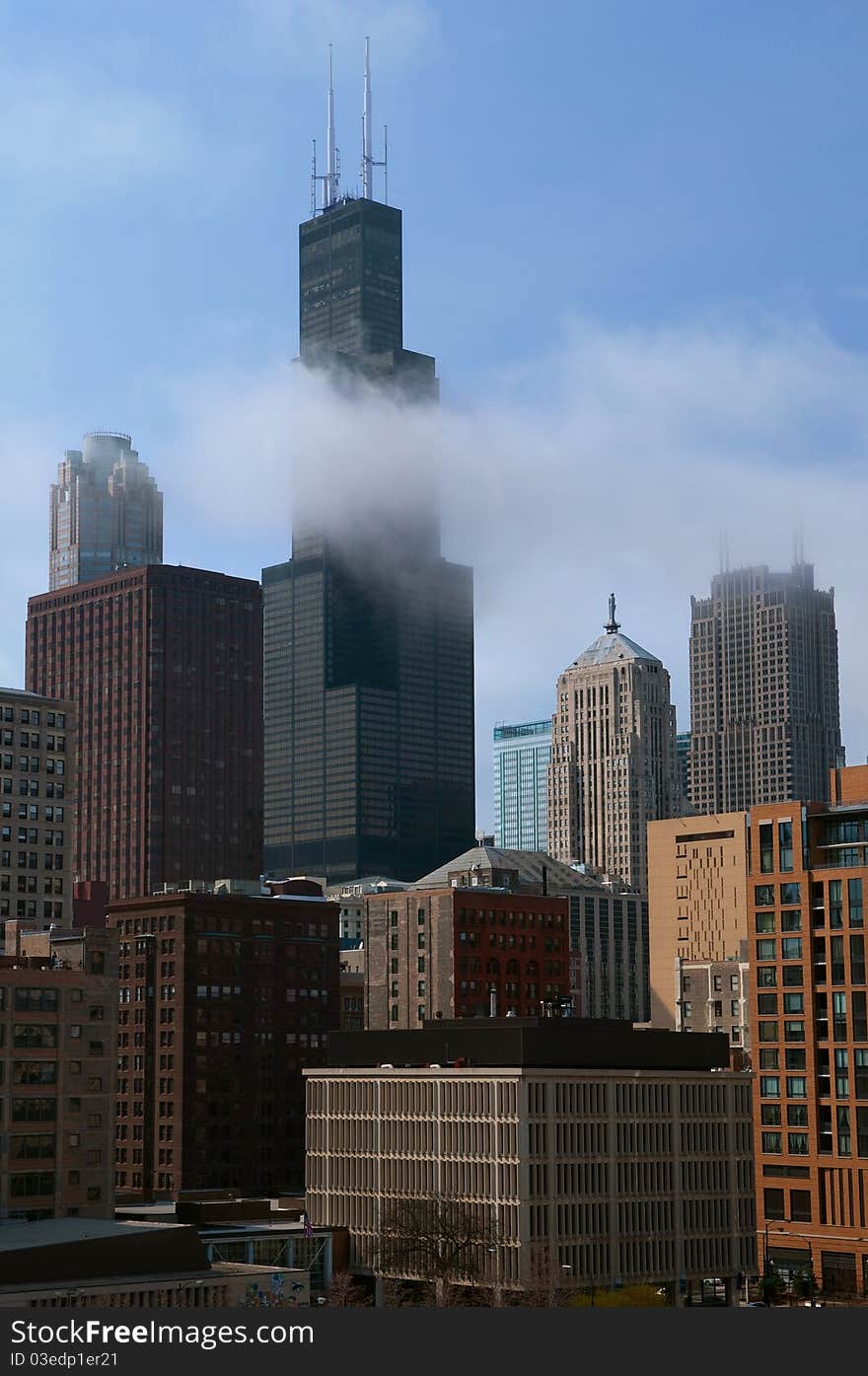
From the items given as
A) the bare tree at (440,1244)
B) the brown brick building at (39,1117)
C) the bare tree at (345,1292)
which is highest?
the brown brick building at (39,1117)

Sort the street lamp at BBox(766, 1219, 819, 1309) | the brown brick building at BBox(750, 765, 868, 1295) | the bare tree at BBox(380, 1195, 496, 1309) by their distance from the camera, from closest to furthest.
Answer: the street lamp at BBox(766, 1219, 819, 1309) → the bare tree at BBox(380, 1195, 496, 1309) → the brown brick building at BBox(750, 765, 868, 1295)

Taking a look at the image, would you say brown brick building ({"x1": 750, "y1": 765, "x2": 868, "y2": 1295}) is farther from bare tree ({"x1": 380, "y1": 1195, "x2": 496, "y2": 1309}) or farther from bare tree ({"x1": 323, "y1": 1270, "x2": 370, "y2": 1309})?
bare tree ({"x1": 323, "y1": 1270, "x2": 370, "y2": 1309})

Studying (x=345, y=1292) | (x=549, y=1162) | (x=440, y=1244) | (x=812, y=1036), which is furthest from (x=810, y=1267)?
(x=345, y=1292)

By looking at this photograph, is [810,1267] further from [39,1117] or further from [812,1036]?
[39,1117]

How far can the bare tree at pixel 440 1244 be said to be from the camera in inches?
7003

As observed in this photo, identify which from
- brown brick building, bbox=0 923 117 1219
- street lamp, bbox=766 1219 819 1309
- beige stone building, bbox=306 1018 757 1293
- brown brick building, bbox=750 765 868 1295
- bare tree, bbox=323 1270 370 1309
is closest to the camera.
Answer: bare tree, bbox=323 1270 370 1309

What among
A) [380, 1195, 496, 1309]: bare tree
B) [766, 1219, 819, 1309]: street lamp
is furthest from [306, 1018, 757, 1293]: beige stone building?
[766, 1219, 819, 1309]: street lamp

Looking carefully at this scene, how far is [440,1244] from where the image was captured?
182625mm

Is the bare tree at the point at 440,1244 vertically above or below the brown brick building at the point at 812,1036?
below

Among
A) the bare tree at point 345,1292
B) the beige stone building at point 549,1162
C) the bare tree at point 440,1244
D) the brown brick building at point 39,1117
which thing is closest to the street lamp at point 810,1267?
the beige stone building at point 549,1162

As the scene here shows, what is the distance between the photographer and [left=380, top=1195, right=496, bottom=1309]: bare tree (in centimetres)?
17788

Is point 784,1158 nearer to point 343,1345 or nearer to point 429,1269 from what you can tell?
point 429,1269

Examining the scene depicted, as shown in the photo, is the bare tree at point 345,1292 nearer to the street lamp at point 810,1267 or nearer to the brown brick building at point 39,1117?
the brown brick building at point 39,1117

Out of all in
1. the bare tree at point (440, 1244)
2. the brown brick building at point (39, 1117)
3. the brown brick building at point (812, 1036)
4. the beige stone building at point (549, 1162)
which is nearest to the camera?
the bare tree at point (440, 1244)
